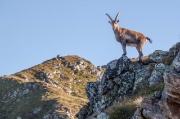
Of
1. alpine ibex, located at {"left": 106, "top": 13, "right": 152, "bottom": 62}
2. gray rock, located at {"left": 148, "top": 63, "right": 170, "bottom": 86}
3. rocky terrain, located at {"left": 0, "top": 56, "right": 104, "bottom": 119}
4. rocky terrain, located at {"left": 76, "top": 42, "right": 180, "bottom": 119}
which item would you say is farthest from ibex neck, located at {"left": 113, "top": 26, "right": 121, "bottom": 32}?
rocky terrain, located at {"left": 0, "top": 56, "right": 104, "bottom": 119}

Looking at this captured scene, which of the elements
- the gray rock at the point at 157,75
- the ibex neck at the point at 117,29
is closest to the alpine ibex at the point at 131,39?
the ibex neck at the point at 117,29

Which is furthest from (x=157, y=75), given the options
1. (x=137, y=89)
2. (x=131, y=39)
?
(x=131, y=39)

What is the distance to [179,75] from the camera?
19141mm

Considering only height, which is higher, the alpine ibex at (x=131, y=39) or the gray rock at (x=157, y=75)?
the alpine ibex at (x=131, y=39)

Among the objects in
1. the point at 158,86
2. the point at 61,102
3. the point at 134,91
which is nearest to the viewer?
the point at 158,86

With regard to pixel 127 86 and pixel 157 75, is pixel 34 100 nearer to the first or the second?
pixel 127 86

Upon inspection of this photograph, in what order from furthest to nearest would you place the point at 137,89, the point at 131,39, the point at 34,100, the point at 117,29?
the point at 34,100 → the point at 117,29 → the point at 131,39 → the point at 137,89

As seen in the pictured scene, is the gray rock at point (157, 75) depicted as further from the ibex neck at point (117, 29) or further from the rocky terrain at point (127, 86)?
the ibex neck at point (117, 29)

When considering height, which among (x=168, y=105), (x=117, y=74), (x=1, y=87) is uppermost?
(x=1, y=87)

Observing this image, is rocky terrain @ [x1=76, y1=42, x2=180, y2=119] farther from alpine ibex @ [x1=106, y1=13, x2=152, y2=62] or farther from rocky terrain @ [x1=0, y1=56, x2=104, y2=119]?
rocky terrain @ [x1=0, y1=56, x2=104, y2=119]

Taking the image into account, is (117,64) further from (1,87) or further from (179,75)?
(1,87)

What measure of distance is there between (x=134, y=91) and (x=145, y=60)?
17.8 feet

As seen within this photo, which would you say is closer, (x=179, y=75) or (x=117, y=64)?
(x=179, y=75)

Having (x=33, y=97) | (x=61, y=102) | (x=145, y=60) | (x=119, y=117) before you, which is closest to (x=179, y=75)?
(x=119, y=117)
